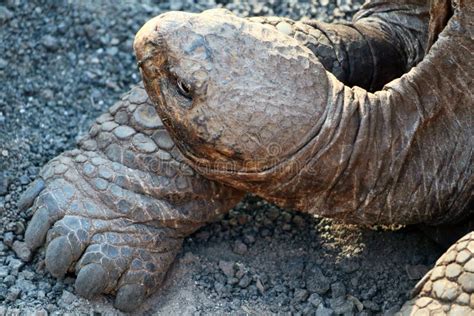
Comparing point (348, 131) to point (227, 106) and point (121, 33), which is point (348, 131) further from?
point (121, 33)

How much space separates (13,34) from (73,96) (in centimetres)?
47

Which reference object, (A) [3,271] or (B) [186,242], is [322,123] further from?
(A) [3,271]

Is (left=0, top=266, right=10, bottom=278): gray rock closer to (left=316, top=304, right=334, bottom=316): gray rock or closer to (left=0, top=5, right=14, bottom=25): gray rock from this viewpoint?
(left=316, top=304, right=334, bottom=316): gray rock

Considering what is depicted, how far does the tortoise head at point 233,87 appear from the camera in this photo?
3.87 meters

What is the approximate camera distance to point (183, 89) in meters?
3.96

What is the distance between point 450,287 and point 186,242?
1183 mm

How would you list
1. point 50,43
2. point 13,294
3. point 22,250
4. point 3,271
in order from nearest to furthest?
point 13,294 < point 3,271 < point 22,250 < point 50,43

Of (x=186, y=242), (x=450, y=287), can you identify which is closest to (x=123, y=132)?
(x=186, y=242)

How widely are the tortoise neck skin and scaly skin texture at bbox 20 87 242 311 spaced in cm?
32

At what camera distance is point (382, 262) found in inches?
181

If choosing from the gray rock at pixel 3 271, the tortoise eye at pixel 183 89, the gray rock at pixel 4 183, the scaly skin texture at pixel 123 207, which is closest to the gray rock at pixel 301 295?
the scaly skin texture at pixel 123 207

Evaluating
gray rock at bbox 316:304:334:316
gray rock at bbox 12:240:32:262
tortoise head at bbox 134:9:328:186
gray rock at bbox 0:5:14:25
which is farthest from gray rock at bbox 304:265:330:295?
gray rock at bbox 0:5:14:25

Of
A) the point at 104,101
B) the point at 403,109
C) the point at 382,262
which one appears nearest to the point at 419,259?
the point at 382,262

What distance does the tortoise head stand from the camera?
12.7ft
